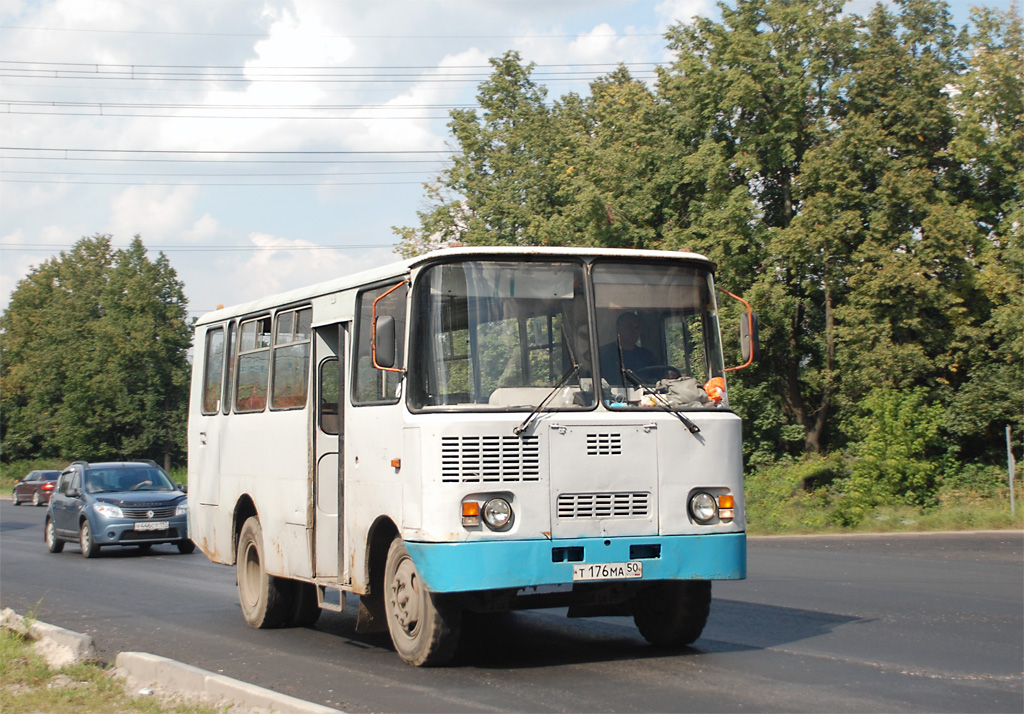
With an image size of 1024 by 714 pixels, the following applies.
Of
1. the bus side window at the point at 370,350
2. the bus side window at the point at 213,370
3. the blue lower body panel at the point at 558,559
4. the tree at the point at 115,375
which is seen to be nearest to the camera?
the blue lower body panel at the point at 558,559

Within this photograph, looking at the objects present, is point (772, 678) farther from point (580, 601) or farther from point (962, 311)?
point (962, 311)

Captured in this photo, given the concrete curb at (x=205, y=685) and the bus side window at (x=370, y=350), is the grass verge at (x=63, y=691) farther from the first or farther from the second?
the bus side window at (x=370, y=350)

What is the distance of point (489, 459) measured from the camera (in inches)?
329

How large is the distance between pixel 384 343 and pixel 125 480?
17.7 metres

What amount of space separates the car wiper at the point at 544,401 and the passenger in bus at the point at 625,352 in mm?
226

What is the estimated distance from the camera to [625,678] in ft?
26.9

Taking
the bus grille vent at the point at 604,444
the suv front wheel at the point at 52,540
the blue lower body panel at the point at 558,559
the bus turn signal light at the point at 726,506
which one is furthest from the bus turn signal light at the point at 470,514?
the suv front wheel at the point at 52,540

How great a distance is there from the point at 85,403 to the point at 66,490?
64.5 metres

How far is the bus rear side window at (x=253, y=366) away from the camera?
472 inches

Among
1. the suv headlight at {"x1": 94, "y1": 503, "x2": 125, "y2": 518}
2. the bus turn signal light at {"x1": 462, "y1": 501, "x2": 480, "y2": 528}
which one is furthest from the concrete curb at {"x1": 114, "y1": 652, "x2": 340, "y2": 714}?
the suv headlight at {"x1": 94, "y1": 503, "x2": 125, "y2": 518}

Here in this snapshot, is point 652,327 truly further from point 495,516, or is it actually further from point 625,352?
point 495,516

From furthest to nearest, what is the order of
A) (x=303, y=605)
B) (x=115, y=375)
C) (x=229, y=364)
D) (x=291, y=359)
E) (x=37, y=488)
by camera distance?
1. (x=115, y=375)
2. (x=37, y=488)
3. (x=229, y=364)
4. (x=303, y=605)
5. (x=291, y=359)

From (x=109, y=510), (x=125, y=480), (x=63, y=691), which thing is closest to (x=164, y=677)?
(x=63, y=691)

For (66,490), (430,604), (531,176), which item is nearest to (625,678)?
(430,604)
